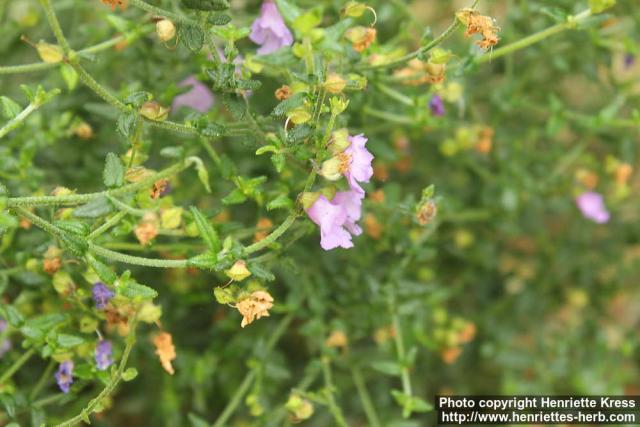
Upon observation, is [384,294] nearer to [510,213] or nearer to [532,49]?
[510,213]

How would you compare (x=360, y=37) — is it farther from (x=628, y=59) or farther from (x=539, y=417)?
(x=539, y=417)

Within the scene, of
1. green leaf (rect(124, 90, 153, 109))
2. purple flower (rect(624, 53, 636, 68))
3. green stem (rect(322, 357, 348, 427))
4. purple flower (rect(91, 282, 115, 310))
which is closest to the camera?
green leaf (rect(124, 90, 153, 109))

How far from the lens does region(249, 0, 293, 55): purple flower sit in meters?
1.02

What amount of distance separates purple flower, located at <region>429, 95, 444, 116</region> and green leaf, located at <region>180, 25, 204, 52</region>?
43 cm

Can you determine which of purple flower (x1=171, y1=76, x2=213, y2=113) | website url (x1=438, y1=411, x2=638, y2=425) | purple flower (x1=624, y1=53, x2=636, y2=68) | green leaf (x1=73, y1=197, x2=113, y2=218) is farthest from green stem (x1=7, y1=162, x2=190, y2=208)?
purple flower (x1=624, y1=53, x2=636, y2=68)

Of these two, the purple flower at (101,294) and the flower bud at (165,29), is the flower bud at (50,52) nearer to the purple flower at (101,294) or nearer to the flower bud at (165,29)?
the flower bud at (165,29)

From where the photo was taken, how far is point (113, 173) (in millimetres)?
891

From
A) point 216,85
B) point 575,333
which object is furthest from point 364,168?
point 575,333

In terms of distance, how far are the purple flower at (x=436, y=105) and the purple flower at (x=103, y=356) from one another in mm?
572

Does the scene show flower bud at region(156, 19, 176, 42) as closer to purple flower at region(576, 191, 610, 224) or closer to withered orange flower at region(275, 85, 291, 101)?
withered orange flower at region(275, 85, 291, 101)

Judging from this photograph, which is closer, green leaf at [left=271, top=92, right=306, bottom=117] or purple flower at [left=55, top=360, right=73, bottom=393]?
green leaf at [left=271, top=92, right=306, bottom=117]

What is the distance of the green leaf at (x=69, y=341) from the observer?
0.98 m

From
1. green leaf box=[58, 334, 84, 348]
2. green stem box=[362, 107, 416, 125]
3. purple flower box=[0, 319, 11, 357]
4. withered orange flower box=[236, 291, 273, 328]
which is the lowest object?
green leaf box=[58, 334, 84, 348]

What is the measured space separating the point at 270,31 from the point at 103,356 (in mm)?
468
